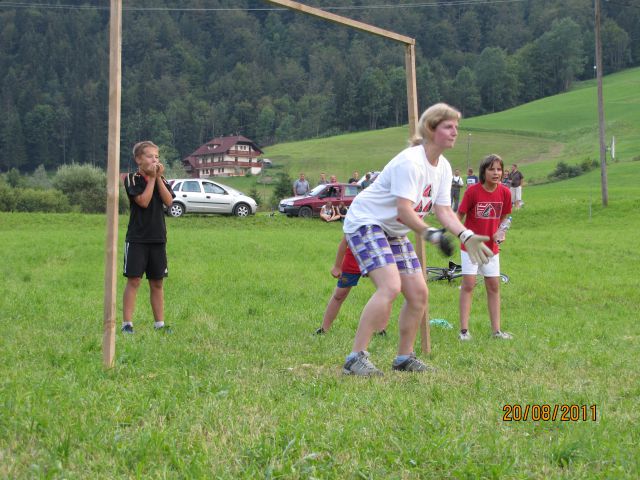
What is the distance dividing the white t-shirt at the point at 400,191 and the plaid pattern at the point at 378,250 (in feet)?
0.19

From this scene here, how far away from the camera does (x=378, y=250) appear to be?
5371 millimetres

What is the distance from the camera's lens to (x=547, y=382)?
17.0ft

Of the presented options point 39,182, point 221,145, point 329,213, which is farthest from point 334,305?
point 221,145

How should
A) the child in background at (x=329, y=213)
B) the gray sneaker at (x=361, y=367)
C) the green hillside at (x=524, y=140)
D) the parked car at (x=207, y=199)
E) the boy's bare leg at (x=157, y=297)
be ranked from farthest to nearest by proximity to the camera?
the green hillside at (x=524, y=140)
the parked car at (x=207, y=199)
the child in background at (x=329, y=213)
the boy's bare leg at (x=157, y=297)
the gray sneaker at (x=361, y=367)

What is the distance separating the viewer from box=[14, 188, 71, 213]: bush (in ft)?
115

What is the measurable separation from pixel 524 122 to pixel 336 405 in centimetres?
9732

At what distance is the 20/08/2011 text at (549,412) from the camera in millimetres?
4223

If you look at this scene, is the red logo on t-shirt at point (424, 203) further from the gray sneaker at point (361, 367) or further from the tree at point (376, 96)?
the tree at point (376, 96)

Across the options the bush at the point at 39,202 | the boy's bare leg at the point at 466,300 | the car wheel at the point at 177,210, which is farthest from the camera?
the bush at the point at 39,202

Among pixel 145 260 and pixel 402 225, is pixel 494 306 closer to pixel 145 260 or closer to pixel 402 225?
pixel 402 225

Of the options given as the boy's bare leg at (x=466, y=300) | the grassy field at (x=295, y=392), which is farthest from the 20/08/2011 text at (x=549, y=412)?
the boy's bare leg at (x=466, y=300)

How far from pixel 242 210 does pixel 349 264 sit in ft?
71.2

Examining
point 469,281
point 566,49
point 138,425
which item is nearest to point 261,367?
point 138,425

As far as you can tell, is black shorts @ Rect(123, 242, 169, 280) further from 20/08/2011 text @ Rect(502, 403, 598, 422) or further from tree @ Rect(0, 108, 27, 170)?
tree @ Rect(0, 108, 27, 170)
